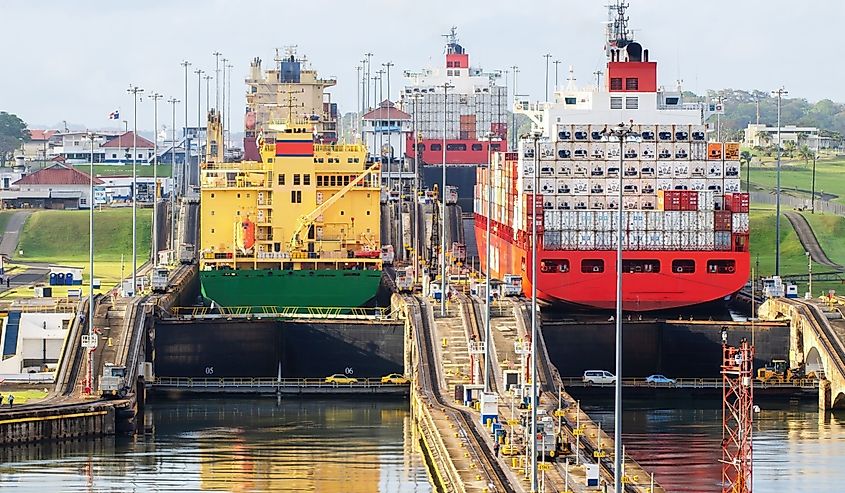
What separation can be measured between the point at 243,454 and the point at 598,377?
2135 cm

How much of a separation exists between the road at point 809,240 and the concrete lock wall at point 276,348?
5194 centimetres

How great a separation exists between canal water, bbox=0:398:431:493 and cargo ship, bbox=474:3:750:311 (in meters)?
23.9

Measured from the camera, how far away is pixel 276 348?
94.0m

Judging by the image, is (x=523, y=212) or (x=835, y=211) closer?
(x=523, y=212)

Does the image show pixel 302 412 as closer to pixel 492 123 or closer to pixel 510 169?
pixel 510 169

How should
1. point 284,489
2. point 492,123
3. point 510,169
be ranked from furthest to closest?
point 492,123
point 510,169
point 284,489

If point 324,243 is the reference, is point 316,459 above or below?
below

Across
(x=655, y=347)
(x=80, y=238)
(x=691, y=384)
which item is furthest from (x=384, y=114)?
(x=691, y=384)

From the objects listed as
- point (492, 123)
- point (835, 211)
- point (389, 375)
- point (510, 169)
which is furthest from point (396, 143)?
point (389, 375)

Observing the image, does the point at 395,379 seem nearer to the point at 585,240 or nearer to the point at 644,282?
the point at 585,240

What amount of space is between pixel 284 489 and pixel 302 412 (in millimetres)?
17597

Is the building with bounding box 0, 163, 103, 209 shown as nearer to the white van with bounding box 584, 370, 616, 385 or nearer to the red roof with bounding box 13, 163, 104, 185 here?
the red roof with bounding box 13, 163, 104, 185

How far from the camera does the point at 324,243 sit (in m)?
109

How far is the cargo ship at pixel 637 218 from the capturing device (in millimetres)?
107312
